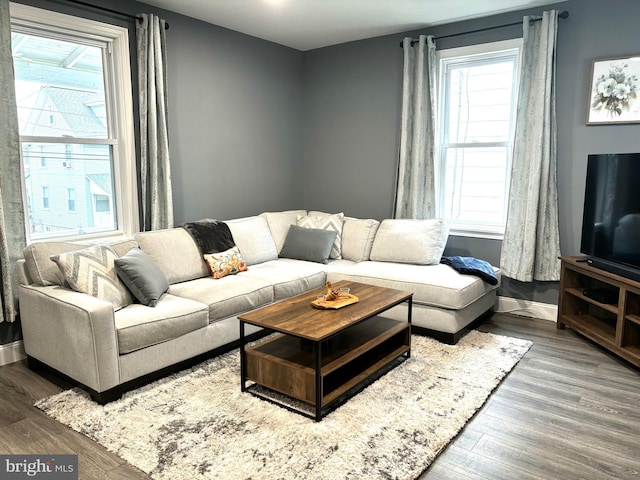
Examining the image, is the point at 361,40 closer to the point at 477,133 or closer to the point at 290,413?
the point at 477,133

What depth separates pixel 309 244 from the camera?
4.50 meters

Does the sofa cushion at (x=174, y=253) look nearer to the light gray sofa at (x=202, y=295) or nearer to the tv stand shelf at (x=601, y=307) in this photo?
the light gray sofa at (x=202, y=295)

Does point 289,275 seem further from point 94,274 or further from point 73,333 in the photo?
point 73,333

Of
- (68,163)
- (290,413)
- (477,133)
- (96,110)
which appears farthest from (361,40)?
(290,413)

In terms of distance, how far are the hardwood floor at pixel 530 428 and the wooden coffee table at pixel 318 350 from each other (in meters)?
0.66

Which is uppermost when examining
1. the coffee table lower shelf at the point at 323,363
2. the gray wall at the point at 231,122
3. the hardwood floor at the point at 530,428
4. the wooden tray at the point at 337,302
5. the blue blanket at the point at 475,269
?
the gray wall at the point at 231,122

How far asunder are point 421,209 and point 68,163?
3.13 meters

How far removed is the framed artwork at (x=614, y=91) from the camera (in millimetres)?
3645

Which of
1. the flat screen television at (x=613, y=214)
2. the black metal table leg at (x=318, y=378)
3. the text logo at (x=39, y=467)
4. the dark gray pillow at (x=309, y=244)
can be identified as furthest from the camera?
the dark gray pillow at (x=309, y=244)

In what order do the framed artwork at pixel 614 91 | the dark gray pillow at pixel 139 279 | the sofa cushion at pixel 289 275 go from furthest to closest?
the sofa cushion at pixel 289 275 < the framed artwork at pixel 614 91 < the dark gray pillow at pixel 139 279

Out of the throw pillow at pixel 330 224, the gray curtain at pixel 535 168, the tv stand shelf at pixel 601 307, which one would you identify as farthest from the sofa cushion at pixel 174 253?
the tv stand shelf at pixel 601 307

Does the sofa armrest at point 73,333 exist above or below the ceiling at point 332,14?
below

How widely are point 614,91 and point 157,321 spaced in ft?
12.4

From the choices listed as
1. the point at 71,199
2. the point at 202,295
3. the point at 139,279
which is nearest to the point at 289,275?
the point at 202,295
